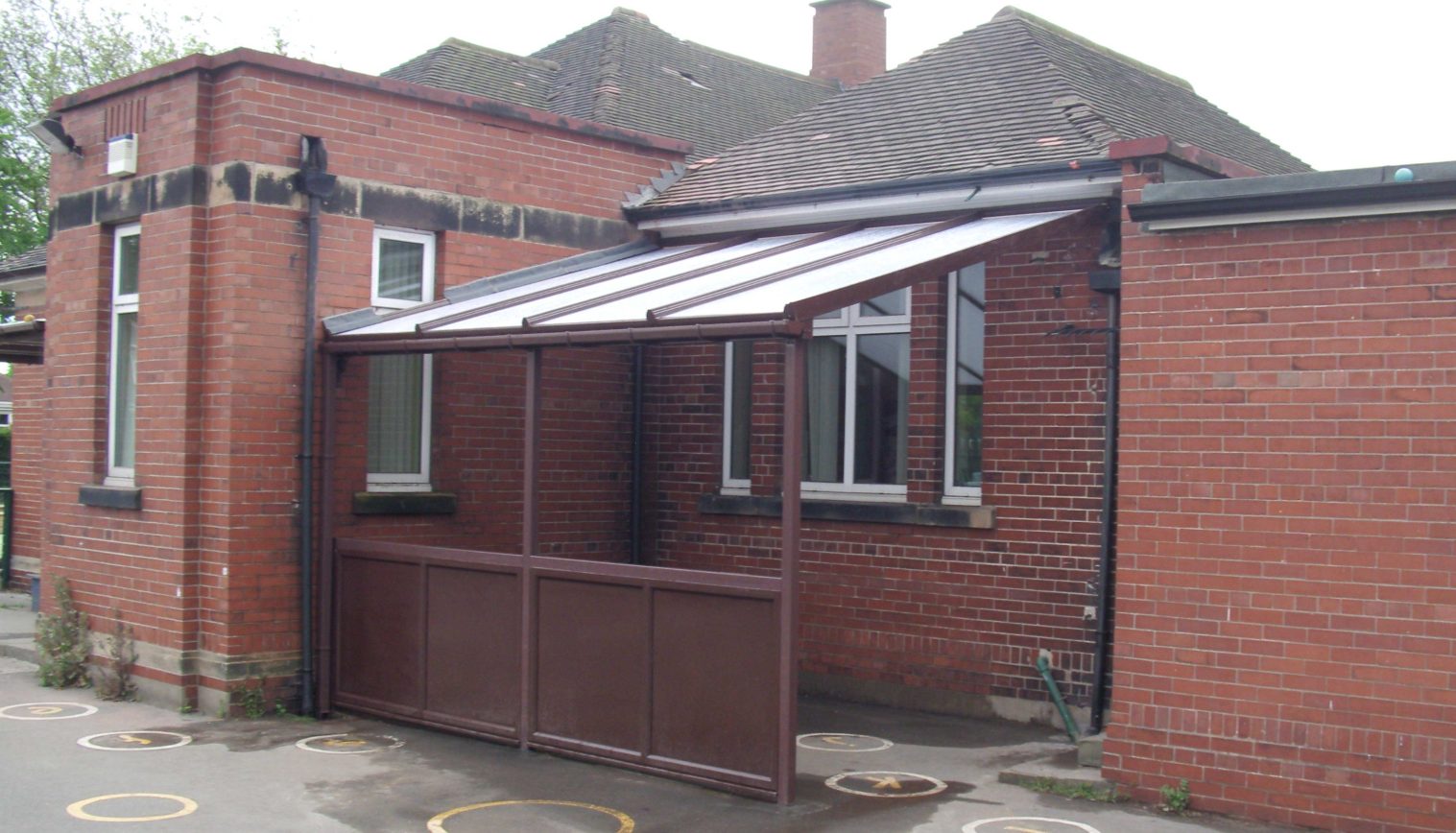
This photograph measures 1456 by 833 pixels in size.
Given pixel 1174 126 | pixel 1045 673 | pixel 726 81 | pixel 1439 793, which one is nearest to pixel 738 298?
pixel 1045 673

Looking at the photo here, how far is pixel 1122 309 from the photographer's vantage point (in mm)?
7266

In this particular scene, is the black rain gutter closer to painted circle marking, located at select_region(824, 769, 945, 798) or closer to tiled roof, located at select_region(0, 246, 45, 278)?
painted circle marking, located at select_region(824, 769, 945, 798)

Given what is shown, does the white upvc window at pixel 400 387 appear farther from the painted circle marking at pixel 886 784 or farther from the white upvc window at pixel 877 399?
the painted circle marking at pixel 886 784

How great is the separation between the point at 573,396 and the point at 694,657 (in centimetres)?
410

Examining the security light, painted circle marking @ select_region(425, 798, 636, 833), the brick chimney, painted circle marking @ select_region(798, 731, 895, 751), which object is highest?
the brick chimney

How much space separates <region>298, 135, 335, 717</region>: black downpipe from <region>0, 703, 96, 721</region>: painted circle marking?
1517 millimetres

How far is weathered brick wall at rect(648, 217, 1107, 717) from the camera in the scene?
9.10m

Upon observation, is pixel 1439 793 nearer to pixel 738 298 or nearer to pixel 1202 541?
pixel 1202 541

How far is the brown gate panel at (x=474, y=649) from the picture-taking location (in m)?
8.59

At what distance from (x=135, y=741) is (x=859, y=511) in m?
5.05

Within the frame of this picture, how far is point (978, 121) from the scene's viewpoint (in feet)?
35.5

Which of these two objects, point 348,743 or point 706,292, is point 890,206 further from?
point 348,743

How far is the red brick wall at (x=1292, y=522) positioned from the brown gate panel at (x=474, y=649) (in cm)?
362

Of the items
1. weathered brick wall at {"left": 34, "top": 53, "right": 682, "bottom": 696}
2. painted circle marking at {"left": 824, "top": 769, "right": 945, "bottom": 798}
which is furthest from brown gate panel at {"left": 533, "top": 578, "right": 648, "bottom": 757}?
weathered brick wall at {"left": 34, "top": 53, "right": 682, "bottom": 696}
